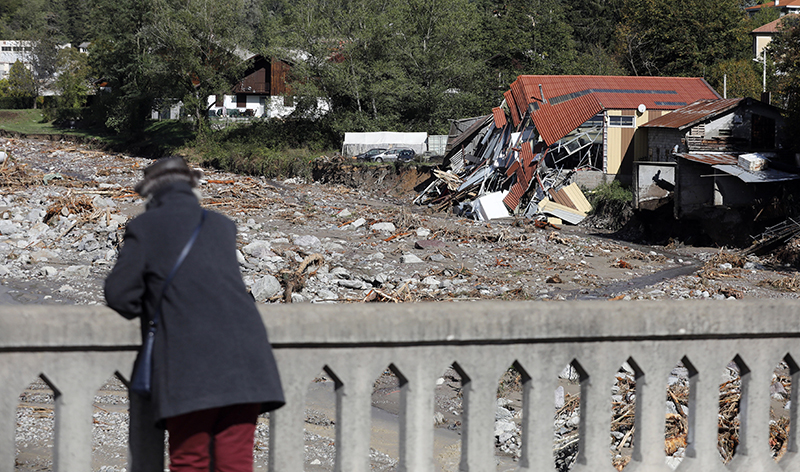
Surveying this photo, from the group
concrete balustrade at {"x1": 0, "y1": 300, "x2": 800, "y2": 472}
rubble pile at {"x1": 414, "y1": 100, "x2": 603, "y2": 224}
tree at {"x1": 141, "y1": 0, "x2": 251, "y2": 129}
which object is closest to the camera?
concrete balustrade at {"x1": 0, "y1": 300, "x2": 800, "y2": 472}

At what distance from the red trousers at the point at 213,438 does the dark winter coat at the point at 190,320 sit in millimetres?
110

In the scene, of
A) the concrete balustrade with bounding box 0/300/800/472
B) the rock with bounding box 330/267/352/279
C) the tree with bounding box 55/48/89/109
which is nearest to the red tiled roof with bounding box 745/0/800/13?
the tree with bounding box 55/48/89/109

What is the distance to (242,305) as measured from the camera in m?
2.53

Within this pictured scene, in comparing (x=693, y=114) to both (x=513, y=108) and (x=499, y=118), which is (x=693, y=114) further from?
(x=499, y=118)

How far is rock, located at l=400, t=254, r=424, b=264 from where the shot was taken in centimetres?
1906

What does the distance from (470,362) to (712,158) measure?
76.5 feet

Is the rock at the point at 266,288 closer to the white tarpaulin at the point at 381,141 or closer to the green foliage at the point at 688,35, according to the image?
the white tarpaulin at the point at 381,141

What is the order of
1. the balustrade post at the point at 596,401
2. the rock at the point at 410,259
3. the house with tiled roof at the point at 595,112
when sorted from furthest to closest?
the house with tiled roof at the point at 595,112
the rock at the point at 410,259
the balustrade post at the point at 596,401

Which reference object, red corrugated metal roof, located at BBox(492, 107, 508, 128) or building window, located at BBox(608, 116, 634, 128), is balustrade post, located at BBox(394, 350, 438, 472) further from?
red corrugated metal roof, located at BBox(492, 107, 508, 128)

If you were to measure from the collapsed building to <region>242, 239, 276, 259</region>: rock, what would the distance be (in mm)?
12665

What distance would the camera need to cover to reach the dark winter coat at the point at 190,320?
245 centimetres

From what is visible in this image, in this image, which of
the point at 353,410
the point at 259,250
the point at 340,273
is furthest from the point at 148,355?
the point at 259,250

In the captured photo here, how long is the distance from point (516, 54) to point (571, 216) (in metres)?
29.3

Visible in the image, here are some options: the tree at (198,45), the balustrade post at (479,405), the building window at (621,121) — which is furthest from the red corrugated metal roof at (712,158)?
the tree at (198,45)
